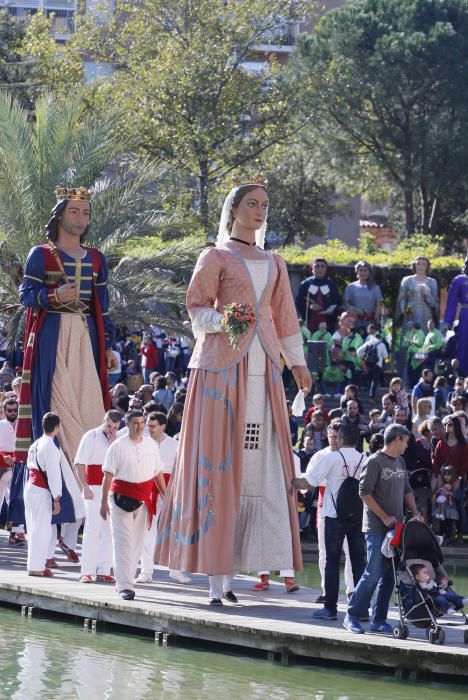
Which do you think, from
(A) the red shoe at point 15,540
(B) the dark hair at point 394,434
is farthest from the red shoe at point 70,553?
(B) the dark hair at point 394,434

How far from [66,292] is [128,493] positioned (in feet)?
7.72

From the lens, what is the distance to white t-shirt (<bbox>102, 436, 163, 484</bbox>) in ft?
40.3

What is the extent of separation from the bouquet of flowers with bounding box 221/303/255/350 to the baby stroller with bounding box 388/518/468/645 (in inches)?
68.0

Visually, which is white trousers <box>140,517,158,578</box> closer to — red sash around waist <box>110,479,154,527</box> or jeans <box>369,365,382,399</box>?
red sash around waist <box>110,479,154,527</box>

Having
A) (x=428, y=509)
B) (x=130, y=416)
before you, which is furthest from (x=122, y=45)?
(x=130, y=416)

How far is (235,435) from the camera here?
11.8 metres

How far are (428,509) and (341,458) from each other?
16.9 ft

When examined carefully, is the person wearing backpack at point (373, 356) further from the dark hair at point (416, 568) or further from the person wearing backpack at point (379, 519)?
the dark hair at point (416, 568)

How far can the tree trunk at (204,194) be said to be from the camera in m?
34.5

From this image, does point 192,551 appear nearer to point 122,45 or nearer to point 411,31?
point 122,45

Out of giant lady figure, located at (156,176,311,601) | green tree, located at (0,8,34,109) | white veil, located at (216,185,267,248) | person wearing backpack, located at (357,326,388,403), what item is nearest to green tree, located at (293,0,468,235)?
green tree, located at (0,8,34,109)

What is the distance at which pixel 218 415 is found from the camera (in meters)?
11.8

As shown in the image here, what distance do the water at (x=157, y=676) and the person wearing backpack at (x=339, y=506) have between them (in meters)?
0.85

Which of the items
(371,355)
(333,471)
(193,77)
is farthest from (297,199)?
(333,471)
